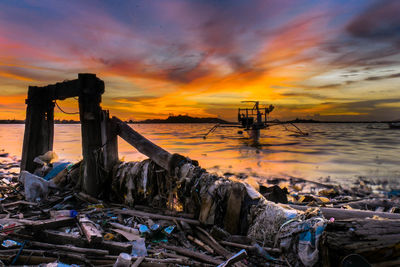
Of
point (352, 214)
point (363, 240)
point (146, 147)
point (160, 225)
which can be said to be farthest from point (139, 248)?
point (352, 214)

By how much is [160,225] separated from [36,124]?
639 cm

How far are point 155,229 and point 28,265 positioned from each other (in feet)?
6.21

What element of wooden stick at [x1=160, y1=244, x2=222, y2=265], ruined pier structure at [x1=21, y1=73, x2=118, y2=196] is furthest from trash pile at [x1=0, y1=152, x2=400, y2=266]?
ruined pier structure at [x1=21, y1=73, x2=118, y2=196]

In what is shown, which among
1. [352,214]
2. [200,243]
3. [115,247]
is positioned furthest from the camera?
[352,214]

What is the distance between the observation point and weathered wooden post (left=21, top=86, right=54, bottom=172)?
25.5 ft

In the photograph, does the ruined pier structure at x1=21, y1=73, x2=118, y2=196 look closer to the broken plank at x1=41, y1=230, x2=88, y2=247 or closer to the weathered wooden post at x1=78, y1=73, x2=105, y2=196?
the weathered wooden post at x1=78, y1=73, x2=105, y2=196

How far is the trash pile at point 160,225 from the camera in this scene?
3.32 m

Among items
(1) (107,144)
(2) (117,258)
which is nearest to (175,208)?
(2) (117,258)

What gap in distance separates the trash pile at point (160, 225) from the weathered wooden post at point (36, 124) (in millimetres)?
2160

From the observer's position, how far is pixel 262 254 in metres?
3.61

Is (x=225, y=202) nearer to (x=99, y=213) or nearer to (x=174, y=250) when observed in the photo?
(x=174, y=250)

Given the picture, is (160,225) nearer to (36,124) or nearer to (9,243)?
(9,243)

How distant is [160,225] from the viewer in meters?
4.52

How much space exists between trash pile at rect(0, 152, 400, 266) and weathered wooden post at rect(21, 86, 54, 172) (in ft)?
7.09
